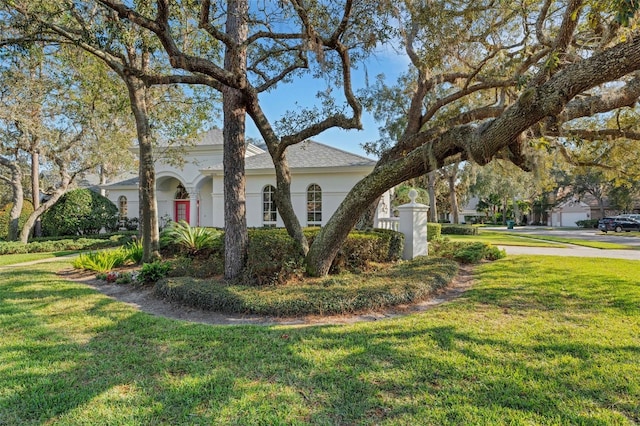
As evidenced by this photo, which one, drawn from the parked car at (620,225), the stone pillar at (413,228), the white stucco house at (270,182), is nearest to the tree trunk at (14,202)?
the white stucco house at (270,182)

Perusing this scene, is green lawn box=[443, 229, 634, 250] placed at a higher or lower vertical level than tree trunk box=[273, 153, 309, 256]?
lower

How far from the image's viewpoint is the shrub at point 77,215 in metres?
17.9

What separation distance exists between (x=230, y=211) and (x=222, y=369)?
13.9 ft

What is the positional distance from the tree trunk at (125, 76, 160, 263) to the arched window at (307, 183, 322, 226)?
7.63 m

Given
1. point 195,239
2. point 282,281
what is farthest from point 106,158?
point 282,281

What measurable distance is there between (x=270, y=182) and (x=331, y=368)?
43.1 feet

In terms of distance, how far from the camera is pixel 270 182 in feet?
52.0

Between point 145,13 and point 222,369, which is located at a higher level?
point 145,13

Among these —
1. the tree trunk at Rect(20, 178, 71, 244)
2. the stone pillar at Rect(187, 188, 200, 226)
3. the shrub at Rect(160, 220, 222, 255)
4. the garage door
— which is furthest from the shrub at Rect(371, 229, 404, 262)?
the garage door

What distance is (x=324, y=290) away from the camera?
5992 millimetres

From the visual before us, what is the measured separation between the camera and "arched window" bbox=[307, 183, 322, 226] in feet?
51.3

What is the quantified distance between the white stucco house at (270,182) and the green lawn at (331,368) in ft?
32.7

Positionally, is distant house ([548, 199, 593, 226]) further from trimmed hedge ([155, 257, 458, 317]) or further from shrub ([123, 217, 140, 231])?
shrub ([123, 217, 140, 231])

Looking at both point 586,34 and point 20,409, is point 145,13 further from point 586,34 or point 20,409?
point 586,34
